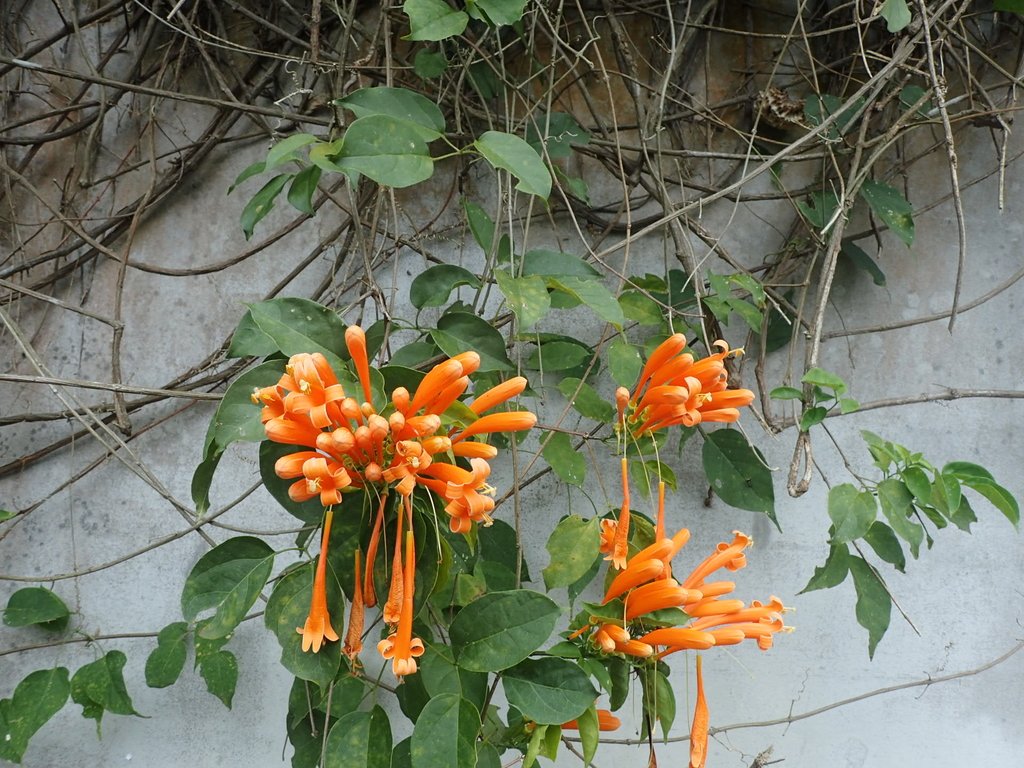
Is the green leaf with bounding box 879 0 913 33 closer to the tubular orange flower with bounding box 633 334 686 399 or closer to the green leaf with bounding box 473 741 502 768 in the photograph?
the tubular orange flower with bounding box 633 334 686 399

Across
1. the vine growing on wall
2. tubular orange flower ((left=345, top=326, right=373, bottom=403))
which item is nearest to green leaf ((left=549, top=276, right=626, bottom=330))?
the vine growing on wall

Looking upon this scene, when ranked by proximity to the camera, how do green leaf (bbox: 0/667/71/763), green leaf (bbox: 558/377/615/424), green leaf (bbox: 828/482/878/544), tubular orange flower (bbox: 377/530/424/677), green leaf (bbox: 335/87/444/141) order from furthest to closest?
green leaf (bbox: 0/667/71/763)
green leaf (bbox: 558/377/615/424)
green leaf (bbox: 828/482/878/544)
green leaf (bbox: 335/87/444/141)
tubular orange flower (bbox: 377/530/424/677)

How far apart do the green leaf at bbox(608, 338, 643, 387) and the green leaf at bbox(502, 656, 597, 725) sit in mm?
439

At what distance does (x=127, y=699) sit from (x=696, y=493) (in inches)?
44.5

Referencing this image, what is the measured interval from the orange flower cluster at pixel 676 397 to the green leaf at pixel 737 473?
→ 0.41 metres

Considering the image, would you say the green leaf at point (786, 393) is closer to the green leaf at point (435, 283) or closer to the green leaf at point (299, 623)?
the green leaf at point (435, 283)

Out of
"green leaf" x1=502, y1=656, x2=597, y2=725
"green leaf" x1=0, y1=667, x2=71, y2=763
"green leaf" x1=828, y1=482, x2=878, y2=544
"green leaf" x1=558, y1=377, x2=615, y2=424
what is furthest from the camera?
"green leaf" x1=0, y1=667, x2=71, y2=763

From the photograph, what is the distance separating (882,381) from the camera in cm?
178

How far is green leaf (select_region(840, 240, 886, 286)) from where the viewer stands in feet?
5.65

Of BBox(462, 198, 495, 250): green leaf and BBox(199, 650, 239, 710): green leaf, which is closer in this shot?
BBox(462, 198, 495, 250): green leaf

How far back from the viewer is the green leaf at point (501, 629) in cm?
101

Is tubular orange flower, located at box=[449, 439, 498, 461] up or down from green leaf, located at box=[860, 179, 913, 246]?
down

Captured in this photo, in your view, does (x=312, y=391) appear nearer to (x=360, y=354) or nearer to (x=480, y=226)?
(x=360, y=354)

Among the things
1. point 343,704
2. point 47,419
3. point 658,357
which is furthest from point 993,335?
point 47,419
